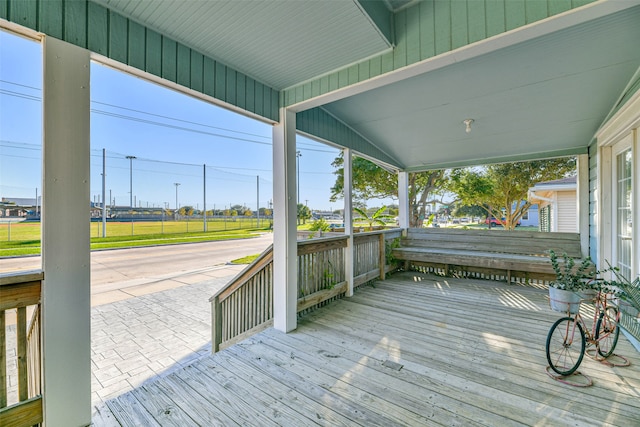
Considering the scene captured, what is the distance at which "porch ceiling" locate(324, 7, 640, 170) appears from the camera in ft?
7.80

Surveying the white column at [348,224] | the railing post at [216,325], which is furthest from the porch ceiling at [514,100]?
the railing post at [216,325]

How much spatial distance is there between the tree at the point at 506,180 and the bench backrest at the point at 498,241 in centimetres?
219

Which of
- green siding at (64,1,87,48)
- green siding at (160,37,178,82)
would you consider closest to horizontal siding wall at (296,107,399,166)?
green siding at (160,37,178,82)

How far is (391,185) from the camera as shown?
7516 millimetres

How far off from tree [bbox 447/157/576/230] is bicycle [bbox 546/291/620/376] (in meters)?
5.13

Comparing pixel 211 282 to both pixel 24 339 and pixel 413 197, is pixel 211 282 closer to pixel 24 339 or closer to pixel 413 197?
pixel 24 339

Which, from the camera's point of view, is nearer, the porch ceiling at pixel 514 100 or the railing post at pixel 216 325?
the porch ceiling at pixel 514 100

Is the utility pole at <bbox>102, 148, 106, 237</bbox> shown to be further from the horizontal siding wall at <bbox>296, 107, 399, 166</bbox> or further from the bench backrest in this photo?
the bench backrest

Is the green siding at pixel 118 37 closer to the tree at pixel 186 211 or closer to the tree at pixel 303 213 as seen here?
the tree at pixel 303 213

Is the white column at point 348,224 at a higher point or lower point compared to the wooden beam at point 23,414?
higher

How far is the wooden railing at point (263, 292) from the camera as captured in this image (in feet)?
10.8

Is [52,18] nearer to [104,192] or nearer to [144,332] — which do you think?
[144,332]

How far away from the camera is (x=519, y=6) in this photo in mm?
1665

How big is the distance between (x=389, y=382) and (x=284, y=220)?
1.71 metres
